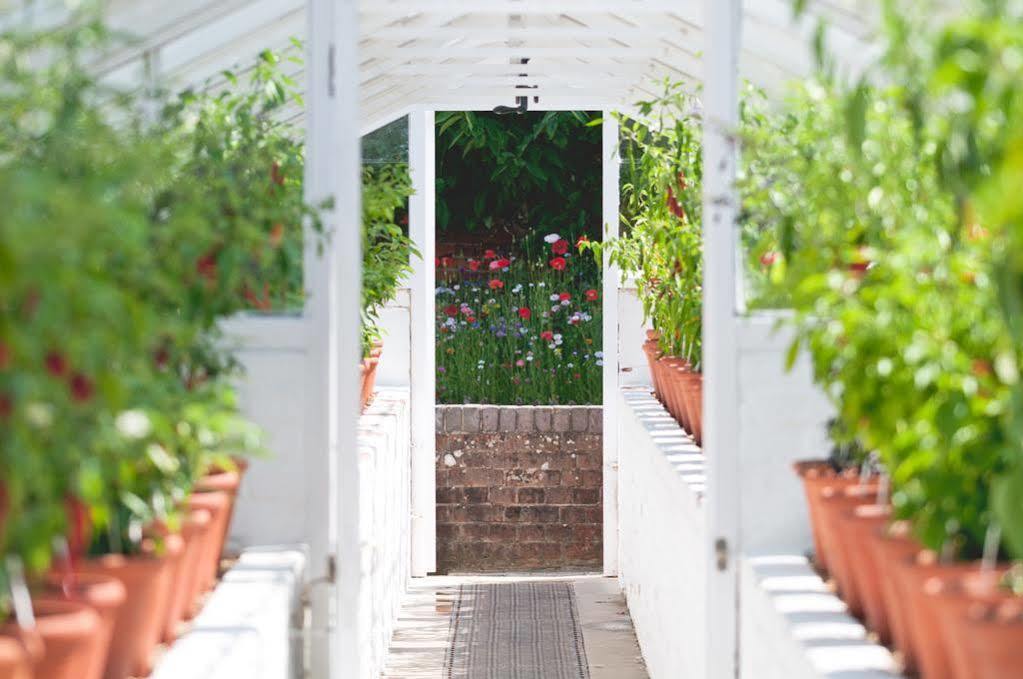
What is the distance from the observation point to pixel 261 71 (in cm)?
403

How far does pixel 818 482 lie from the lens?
3.32 m

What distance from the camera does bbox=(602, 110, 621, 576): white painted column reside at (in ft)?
26.3

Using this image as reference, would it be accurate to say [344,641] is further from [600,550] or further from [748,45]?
[600,550]

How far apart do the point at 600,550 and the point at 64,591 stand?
612 centimetres

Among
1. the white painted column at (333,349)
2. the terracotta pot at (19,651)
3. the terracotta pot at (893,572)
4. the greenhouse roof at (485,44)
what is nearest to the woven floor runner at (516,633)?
the white painted column at (333,349)

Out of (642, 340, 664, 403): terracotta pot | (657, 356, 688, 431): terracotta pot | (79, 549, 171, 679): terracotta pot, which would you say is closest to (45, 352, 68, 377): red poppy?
(79, 549, 171, 679): terracotta pot

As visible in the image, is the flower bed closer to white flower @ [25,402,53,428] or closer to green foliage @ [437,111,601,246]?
green foliage @ [437,111,601,246]

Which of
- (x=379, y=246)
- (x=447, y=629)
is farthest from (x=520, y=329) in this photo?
(x=379, y=246)

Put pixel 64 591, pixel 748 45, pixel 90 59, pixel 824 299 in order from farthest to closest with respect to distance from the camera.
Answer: pixel 748 45 < pixel 90 59 < pixel 824 299 < pixel 64 591

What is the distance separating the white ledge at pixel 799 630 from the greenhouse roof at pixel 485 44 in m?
1.11

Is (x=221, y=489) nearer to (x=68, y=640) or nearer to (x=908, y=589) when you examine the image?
(x=68, y=640)

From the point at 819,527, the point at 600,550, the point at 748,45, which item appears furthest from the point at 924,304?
the point at 600,550

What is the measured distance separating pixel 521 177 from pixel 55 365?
332 inches

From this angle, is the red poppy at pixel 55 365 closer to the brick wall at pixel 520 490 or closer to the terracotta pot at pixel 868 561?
the terracotta pot at pixel 868 561
